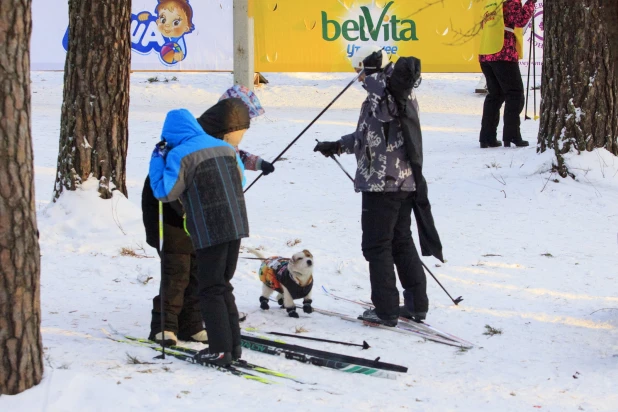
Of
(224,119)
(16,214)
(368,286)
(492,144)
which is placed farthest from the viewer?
(492,144)

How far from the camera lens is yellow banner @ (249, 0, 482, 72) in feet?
44.0

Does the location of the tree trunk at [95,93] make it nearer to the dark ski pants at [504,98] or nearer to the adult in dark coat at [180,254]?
the adult in dark coat at [180,254]

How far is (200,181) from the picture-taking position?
4.25m

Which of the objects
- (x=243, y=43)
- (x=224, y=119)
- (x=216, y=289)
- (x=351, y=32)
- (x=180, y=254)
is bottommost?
(x=216, y=289)

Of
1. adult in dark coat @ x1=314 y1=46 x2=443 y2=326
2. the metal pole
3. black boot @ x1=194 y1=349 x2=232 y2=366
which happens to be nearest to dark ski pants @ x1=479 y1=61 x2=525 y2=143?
the metal pole

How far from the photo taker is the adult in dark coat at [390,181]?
501 centimetres

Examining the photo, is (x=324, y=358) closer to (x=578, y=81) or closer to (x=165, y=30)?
(x=578, y=81)

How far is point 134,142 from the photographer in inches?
448

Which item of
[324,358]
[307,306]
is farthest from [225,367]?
[307,306]

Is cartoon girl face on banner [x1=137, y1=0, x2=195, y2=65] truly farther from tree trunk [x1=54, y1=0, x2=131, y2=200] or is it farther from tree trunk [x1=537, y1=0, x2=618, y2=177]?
tree trunk [x1=537, y1=0, x2=618, y2=177]

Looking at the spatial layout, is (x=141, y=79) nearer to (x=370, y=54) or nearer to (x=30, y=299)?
(x=370, y=54)

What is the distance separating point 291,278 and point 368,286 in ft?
3.59

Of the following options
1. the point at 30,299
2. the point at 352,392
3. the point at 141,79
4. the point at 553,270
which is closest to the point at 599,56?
the point at 553,270

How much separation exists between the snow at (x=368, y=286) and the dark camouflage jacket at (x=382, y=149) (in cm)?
94
